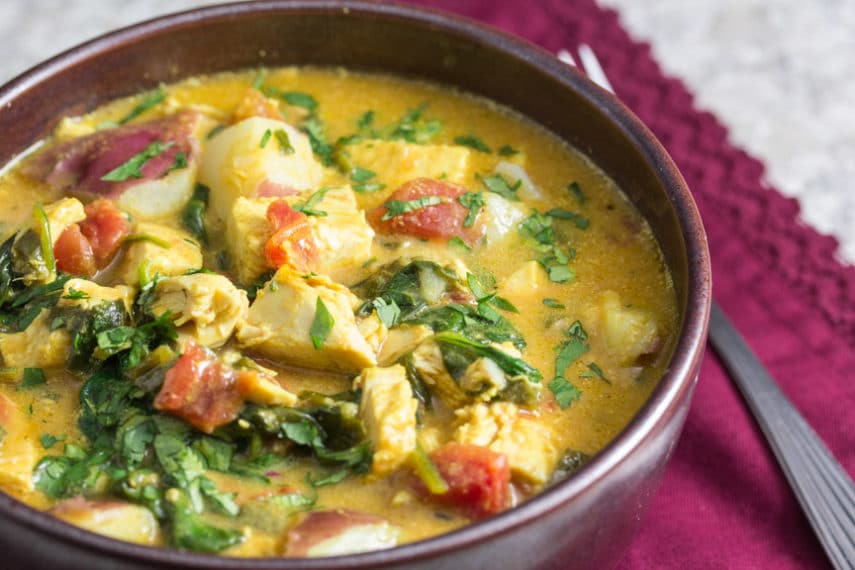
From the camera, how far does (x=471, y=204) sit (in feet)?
13.1

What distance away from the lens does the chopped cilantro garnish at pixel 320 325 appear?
339 cm

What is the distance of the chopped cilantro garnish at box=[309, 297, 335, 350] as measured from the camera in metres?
3.39

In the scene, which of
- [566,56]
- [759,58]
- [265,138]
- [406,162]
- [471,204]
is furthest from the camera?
[759,58]

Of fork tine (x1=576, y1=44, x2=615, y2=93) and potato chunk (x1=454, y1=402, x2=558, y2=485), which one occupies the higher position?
fork tine (x1=576, y1=44, x2=615, y2=93)

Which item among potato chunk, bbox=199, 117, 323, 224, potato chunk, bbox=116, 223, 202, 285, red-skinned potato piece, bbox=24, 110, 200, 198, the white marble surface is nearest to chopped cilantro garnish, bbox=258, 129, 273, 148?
potato chunk, bbox=199, 117, 323, 224

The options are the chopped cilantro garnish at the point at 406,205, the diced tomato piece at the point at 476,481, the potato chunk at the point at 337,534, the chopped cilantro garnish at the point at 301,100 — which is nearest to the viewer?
the potato chunk at the point at 337,534

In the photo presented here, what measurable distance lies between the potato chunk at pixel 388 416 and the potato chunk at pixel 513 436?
156mm

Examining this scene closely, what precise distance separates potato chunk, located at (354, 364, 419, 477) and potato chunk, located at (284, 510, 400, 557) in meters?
0.18

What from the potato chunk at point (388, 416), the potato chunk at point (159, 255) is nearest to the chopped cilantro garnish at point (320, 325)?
the potato chunk at point (388, 416)

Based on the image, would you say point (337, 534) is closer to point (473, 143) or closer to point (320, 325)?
point (320, 325)

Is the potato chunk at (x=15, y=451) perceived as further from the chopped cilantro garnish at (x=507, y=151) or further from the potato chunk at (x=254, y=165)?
the chopped cilantro garnish at (x=507, y=151)

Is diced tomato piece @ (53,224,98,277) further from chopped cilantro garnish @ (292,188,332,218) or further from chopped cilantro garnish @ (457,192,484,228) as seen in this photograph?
chopped cilantro garnish @ (457,192,484,228)

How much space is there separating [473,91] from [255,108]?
34.8 inches

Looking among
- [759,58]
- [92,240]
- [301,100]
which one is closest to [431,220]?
[301,100]
